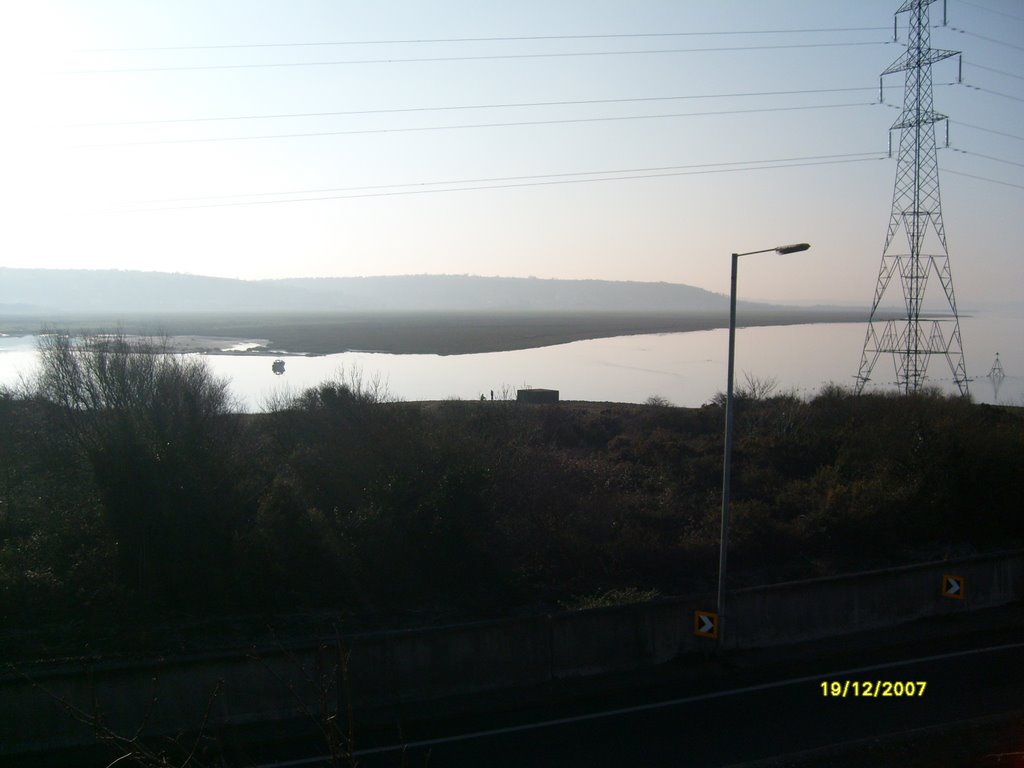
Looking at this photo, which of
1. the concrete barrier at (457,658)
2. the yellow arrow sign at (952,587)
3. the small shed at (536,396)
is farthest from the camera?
the small shed at (536,396)

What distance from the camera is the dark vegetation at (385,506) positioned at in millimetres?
16125

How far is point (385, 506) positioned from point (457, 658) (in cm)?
656

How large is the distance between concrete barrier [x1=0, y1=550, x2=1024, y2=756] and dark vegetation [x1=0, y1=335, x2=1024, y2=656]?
6.54ft

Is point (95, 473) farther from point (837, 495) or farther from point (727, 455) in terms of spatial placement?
point (837, 495)

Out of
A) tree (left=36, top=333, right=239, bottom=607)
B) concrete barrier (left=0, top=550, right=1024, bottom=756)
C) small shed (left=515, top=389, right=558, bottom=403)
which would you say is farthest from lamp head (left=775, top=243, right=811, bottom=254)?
small shed (left=515, top=389, right=558, bottom=403)

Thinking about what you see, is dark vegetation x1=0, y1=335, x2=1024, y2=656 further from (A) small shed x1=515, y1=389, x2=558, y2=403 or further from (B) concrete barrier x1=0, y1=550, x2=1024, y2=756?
(A) small shed x1=515, y1=389, x2=558, y2=403

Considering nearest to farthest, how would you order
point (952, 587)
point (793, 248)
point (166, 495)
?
point (793, 248) < point (952, 587) < point (166, 495)

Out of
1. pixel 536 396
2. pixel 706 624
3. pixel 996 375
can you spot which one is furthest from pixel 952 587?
pixel 996 375

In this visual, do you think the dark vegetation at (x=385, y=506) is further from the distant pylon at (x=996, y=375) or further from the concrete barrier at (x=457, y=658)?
the distant pylon at (x=996, y=375)

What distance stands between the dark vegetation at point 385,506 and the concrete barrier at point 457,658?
1992 millimetres

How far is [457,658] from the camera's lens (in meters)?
12.7

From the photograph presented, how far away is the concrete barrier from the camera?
10797 mm

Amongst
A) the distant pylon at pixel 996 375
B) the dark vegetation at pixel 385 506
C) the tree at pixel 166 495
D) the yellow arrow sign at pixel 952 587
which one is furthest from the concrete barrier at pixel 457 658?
the distant pylon at pixel 996 375

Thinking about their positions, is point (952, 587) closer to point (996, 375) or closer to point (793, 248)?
point (793, 248)
